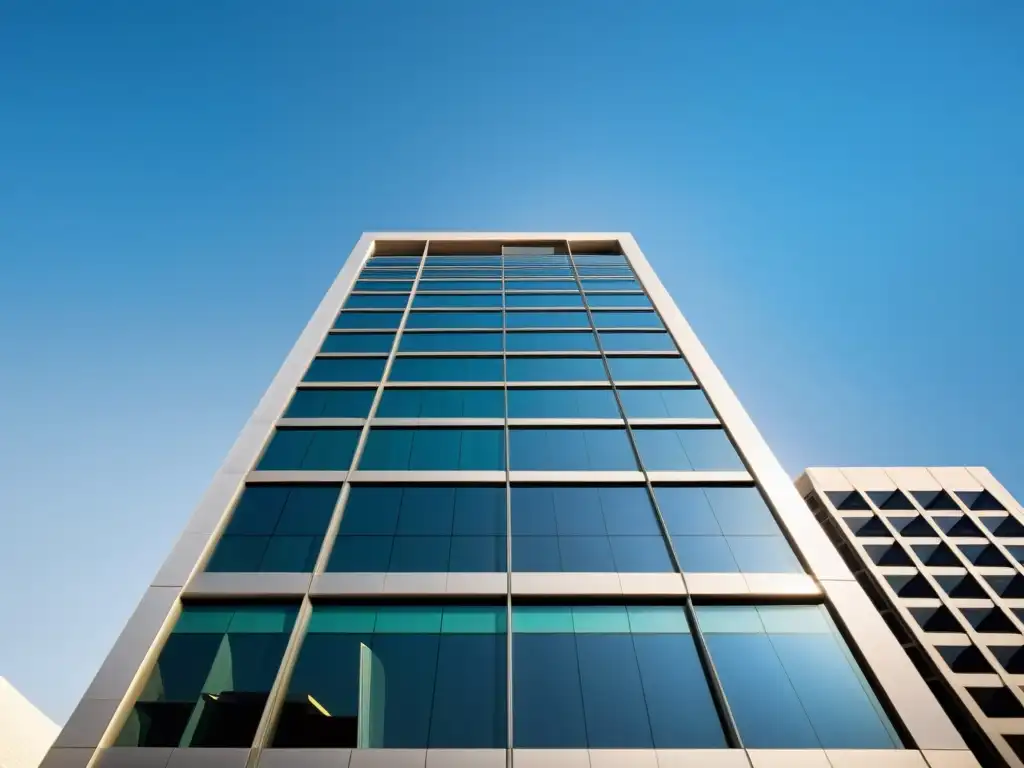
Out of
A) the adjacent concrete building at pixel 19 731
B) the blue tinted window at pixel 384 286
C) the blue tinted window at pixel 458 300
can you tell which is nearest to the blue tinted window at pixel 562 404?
the blue tinted window at pixel 458 300

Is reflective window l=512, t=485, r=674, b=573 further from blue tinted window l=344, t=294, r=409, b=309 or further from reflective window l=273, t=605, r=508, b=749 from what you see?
blue tinted window l=344, t=294, r=409, b=309

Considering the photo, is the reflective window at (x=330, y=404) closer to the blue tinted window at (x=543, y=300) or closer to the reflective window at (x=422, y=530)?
the reflective window at (x=422, y=530)

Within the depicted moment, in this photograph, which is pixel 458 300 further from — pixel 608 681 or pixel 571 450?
pixel 608 681

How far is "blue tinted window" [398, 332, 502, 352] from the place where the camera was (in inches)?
968

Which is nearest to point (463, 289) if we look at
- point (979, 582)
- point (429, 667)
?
point (429, 667)

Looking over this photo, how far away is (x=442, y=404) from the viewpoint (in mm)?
20984

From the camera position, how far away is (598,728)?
11352mm

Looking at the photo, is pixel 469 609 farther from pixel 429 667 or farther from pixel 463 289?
pixel 463 289

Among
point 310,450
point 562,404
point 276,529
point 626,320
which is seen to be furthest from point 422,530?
point 626,320

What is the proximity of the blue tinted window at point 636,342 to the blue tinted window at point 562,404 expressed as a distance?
3.54m

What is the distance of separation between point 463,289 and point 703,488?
57.3 feet

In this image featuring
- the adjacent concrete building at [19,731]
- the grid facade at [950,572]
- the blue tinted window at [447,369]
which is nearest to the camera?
the blue tinted window at [447,369]

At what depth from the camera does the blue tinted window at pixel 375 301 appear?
2780 centimetres

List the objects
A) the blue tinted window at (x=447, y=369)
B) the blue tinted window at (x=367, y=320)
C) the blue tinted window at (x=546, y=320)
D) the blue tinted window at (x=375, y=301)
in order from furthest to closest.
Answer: the blue tinted window at (x=375, y=301) → the blue tinted window at (x=546, y=320) → the blue tinted window at (x=367, y=320) → the blue tinted window at (x=447, y=369)
